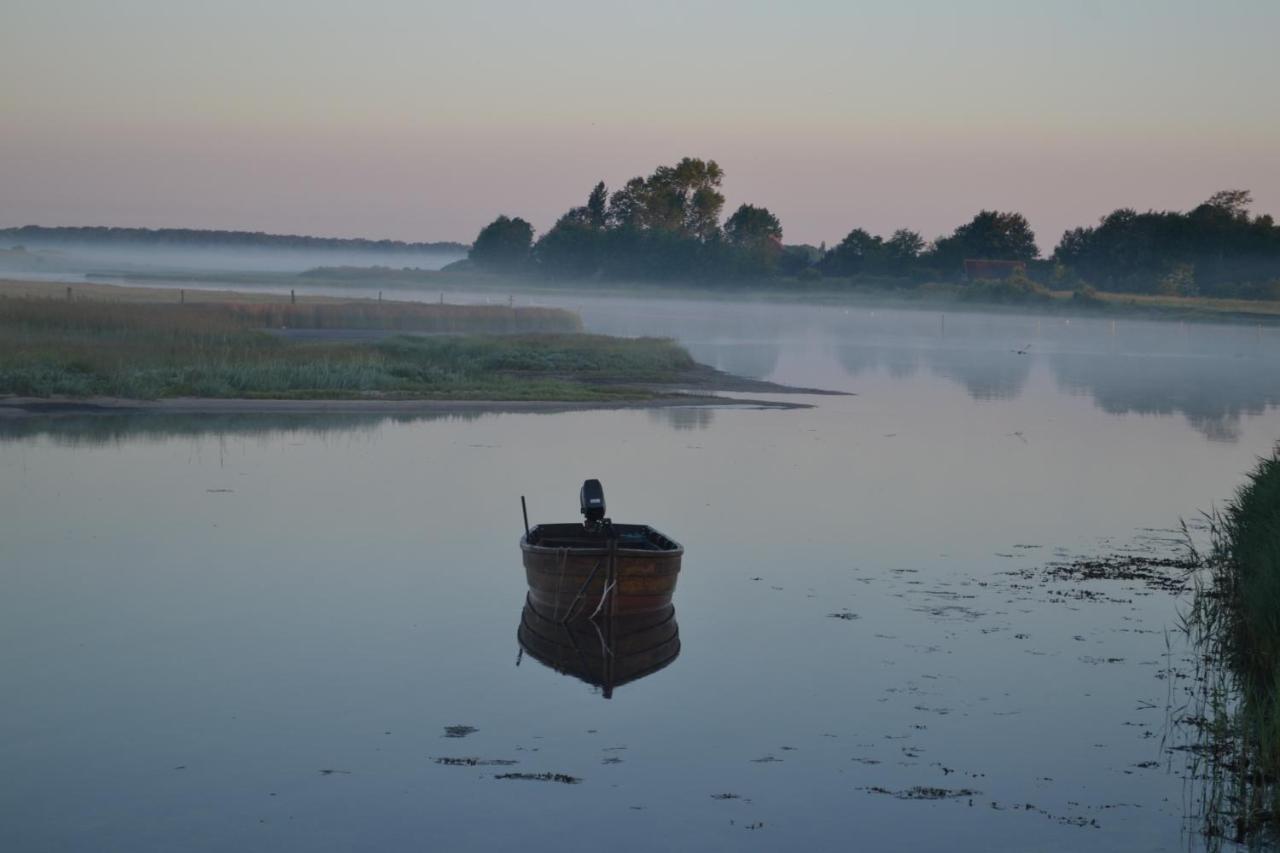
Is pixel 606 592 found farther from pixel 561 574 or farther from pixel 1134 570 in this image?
pixel 1134 570

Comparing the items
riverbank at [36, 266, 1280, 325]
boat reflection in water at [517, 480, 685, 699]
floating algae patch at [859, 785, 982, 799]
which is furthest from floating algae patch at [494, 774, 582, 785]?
riverbank at [36, 266, 1280, 325]

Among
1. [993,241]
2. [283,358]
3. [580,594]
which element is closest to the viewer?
[580,594]

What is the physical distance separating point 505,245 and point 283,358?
148 meters

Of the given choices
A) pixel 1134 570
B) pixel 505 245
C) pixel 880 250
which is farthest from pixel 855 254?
pixel 1134 570

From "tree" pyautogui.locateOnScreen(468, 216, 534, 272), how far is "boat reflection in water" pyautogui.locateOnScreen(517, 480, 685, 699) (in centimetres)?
17003

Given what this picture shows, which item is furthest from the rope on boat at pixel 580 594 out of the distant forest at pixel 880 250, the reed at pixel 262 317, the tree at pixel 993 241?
the tree at pixel 993 241

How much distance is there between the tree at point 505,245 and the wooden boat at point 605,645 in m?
170

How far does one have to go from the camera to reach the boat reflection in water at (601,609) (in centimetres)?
1315

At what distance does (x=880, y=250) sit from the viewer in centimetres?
14975

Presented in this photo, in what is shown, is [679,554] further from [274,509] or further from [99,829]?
[274,509]

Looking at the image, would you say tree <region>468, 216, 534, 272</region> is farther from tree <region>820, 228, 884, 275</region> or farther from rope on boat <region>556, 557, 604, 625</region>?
rope on boat <region>556, 557, 604, 625</region>

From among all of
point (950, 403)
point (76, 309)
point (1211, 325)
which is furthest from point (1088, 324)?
point (76, 309)

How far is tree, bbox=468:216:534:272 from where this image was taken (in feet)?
611

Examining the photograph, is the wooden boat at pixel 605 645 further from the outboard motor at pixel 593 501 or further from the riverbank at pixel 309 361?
the riverbank at pixel 309 361
